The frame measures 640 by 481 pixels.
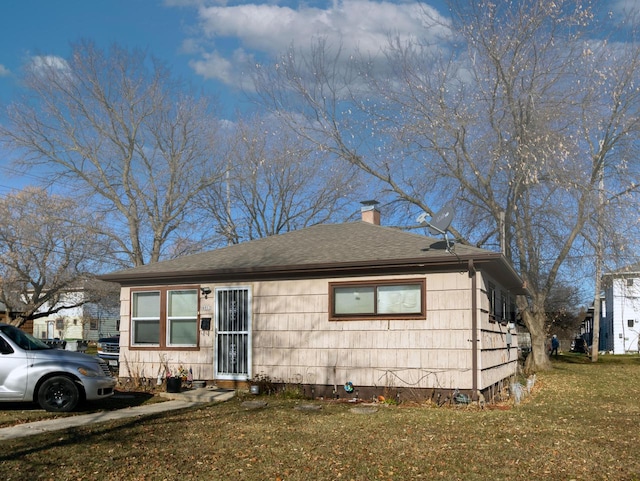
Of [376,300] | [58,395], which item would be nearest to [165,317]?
[58,395]

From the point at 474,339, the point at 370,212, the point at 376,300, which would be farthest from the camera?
the point at 370,212

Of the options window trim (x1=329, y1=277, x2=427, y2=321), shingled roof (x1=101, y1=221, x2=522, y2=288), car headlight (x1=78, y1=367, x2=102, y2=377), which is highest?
shingled roof (x1=101, y1=221, x2=522, y2=288)

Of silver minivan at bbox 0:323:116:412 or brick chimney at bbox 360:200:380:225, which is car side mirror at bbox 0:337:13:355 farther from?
brick chimney at bbox 360:200:380:225

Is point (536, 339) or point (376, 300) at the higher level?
point (376, 300)

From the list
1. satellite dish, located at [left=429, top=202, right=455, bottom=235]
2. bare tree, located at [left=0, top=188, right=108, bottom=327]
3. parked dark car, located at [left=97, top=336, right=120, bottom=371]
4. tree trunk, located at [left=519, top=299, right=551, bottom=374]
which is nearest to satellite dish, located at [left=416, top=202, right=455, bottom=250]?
satellite dish, located at [left=429, top=202, right=455, bottom=235]

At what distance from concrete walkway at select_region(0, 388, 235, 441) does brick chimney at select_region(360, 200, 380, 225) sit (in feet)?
21.0

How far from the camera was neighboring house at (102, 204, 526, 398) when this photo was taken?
469 inches

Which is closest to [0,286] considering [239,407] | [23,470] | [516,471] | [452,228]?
[452,228]

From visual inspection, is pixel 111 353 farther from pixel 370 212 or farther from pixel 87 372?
pixel 87 372

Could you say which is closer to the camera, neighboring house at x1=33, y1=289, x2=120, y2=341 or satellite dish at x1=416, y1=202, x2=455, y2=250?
satellite dish at x1=416, y1=202, x2=455, y2=250

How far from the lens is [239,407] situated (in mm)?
11195

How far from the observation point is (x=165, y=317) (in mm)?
14211

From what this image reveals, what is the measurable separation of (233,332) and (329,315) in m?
2.23

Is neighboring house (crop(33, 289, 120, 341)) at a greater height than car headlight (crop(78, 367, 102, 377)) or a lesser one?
lesser
